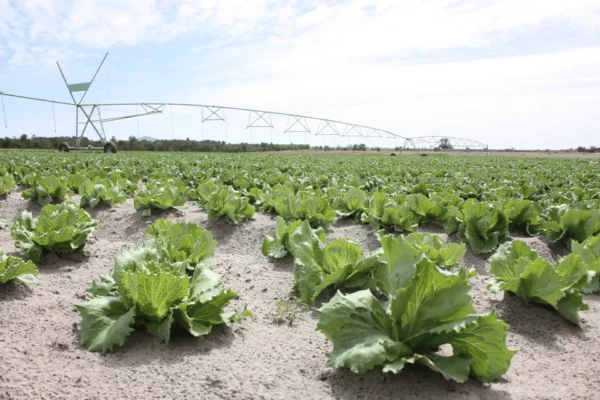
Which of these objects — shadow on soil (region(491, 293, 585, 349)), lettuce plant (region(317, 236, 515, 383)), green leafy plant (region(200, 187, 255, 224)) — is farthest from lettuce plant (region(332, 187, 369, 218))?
lettuce plant (region(317, 236, 515, 383))

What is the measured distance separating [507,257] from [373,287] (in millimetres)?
1159

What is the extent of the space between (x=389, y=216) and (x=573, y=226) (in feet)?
7.54

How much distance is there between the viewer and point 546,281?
331 cm

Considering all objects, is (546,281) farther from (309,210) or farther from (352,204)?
(352,204)

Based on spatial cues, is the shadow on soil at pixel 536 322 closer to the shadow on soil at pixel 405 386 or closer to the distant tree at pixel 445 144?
the shadow on soil at pixel 405 386

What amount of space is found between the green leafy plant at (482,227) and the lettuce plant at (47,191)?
7.27m

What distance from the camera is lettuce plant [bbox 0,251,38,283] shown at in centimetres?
343

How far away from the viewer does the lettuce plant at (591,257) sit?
12.9 ft

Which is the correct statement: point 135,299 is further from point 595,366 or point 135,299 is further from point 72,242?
point 595,366

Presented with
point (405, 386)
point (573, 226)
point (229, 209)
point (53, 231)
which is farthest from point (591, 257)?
point (53, 231)

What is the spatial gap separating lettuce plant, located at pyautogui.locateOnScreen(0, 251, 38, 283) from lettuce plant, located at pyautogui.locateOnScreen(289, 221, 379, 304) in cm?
220

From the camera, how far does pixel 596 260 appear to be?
4.07 metres

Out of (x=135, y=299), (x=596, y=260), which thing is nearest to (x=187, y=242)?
(x=135, y=299)

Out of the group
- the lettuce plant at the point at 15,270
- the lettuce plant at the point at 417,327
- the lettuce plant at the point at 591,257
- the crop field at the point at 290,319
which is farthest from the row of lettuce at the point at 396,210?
the lettuce plant at the point at 15,270
